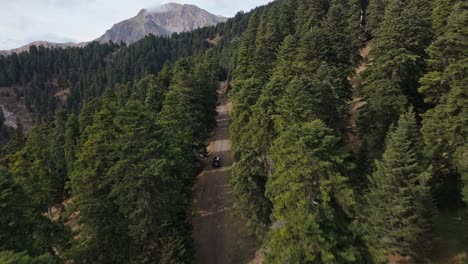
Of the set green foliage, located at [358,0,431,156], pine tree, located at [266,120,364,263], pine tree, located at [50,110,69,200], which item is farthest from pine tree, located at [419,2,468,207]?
pine tree, located at [50,110,69,200]

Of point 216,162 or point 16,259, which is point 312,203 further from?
point 216,162

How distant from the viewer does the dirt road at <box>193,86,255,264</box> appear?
31913mm

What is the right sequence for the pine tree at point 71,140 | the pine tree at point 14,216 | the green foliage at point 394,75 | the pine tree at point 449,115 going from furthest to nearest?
1. the pine tree at point 71,140
2. the green foliage at point 394,75
3. the pine tree at point 449,115
4. the pine tree at point 14,216

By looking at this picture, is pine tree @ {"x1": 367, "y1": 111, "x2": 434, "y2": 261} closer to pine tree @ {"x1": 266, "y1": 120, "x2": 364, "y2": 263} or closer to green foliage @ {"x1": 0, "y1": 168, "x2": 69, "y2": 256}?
pine tree @ {"x1": 266, "y1": 120, "x2": 364, "y2": 263}

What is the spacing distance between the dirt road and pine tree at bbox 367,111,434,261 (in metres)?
13.9

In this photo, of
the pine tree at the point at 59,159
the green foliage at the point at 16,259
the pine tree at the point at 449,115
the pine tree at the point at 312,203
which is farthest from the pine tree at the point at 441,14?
the pine tree at the point at 59,159

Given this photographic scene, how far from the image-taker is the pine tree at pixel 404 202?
19906mm

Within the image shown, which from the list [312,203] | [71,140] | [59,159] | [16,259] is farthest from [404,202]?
[59,159]

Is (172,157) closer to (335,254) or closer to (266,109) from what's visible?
(266,109)

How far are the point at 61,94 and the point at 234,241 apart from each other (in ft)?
630

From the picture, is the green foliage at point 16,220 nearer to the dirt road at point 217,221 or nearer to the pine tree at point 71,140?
the dirt road at point 217,221

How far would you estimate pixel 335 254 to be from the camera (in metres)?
16.0

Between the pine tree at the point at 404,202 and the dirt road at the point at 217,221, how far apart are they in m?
13.9

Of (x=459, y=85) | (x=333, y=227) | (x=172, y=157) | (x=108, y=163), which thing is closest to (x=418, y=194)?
(x=333, y=227)
